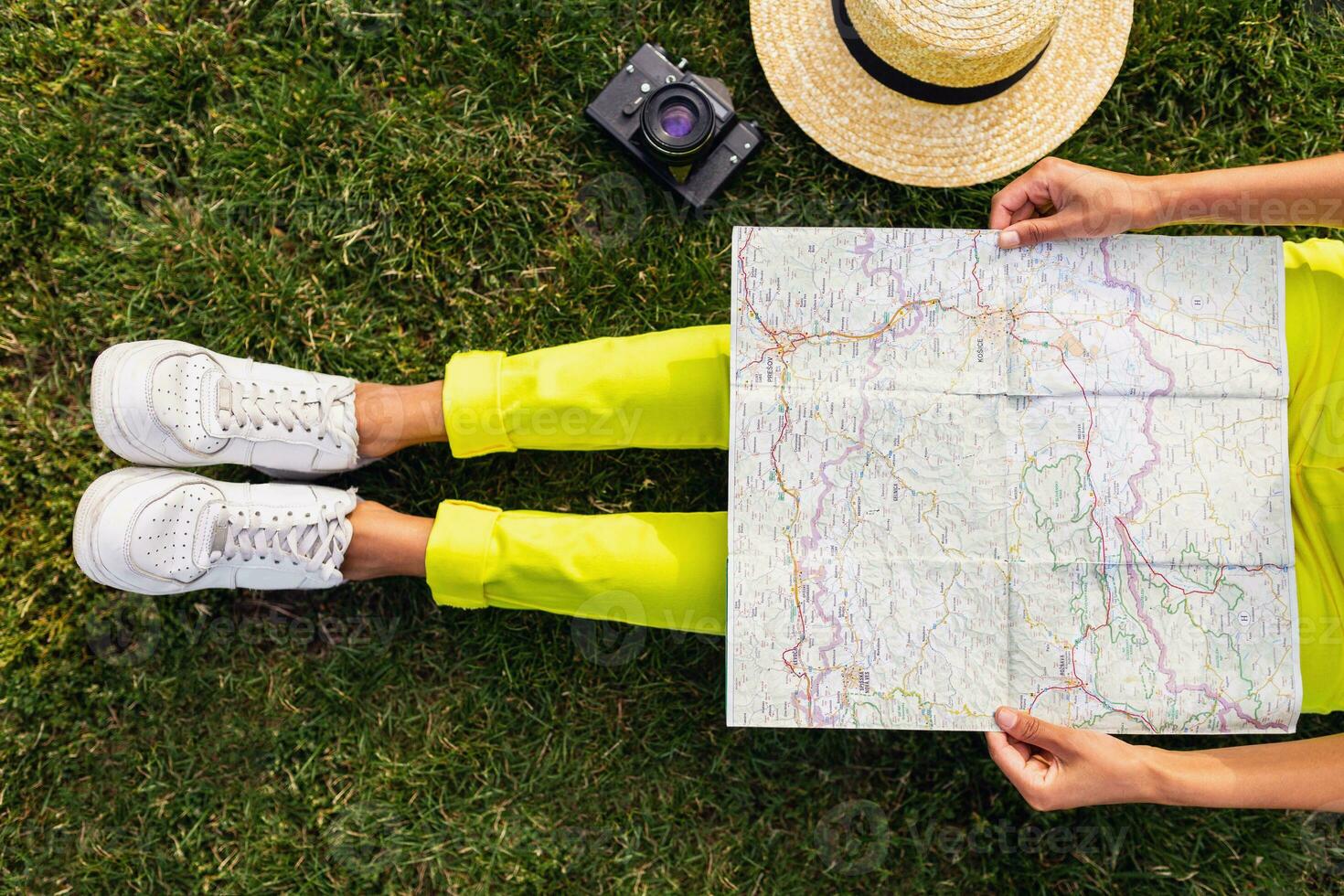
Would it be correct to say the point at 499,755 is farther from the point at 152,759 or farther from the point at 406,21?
the point at 406,21

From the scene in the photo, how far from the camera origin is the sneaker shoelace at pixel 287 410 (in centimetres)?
192

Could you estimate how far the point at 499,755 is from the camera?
2166 millimetres

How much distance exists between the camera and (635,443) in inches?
76.9

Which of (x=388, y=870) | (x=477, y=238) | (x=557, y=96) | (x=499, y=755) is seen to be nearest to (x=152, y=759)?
(x=388, y=870)

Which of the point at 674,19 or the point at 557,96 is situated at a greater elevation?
the point at 674,19

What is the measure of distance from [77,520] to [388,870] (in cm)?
108

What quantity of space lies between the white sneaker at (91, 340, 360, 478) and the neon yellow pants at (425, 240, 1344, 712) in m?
0.31

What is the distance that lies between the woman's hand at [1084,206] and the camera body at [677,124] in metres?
0.69

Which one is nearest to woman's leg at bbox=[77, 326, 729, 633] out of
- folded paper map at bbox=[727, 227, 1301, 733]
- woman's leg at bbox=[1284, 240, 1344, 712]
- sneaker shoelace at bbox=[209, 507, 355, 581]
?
sneaker shoelace at bbox=[209, 507, 355, 581]

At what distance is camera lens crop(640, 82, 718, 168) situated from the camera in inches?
80.2

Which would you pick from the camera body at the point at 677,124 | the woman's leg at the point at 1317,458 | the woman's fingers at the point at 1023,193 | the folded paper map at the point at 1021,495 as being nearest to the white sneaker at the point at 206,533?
the folded paper map at the point at 1021,495

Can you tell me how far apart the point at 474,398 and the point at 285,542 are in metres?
0.53

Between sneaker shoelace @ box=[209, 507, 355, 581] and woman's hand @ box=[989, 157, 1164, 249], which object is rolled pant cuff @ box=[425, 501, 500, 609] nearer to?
sneaker shoelace @ box=[209, 507, 355, 581]

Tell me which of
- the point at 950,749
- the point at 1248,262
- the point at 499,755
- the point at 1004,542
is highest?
the point at 1248,262
